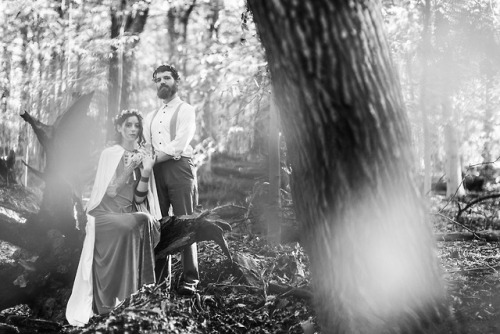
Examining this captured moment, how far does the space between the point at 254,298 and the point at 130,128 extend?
2178mm

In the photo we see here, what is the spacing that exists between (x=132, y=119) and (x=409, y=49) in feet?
20.2

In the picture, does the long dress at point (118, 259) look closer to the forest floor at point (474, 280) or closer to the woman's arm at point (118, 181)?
the woman's arm at point (118, 181)

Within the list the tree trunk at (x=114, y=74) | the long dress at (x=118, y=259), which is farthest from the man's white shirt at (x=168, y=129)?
the tree trunk at (x=114, y=74)

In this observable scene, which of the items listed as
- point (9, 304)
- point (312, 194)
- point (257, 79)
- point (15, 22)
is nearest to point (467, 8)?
point (257, 79)

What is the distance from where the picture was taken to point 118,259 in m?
4.45

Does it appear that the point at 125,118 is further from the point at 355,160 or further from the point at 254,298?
the point at 355,160

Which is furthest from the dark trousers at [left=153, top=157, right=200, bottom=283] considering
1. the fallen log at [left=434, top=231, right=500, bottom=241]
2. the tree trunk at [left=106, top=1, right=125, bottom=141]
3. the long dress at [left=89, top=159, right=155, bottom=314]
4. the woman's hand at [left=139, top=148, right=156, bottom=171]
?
the tree trunk at [left=106, top=1, right=125, bottom=141]

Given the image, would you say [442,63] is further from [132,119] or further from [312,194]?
[312,194]

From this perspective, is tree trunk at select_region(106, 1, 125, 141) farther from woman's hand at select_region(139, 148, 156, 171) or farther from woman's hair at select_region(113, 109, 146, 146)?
woman's hand at select_region(139, 148, 156, 171)

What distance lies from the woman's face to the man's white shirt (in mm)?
306

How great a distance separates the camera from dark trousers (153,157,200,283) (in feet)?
16.5

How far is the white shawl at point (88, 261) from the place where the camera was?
14.4 ft

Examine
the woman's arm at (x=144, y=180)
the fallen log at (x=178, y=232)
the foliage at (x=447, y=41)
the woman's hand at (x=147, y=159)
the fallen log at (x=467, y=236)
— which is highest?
the foliage at (x=447, y=41)

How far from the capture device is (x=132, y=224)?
4.48 m
